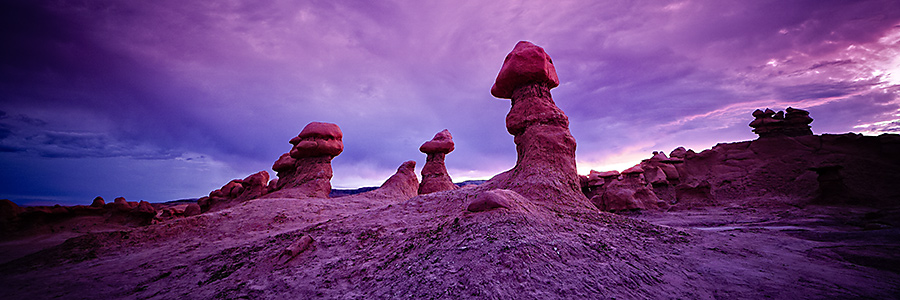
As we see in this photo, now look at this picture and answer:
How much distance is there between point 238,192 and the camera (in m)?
18.8

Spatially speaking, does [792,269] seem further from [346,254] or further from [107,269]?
[107,269]

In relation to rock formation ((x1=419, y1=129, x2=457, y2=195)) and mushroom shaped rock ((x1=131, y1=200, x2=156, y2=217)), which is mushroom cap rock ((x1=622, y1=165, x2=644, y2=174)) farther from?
mushroom shaped rock ((x1=131, y1=200, x2=156, y2=217))

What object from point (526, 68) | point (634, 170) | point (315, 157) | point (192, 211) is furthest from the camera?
point (634, 170)

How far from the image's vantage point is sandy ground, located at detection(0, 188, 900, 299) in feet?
9.94

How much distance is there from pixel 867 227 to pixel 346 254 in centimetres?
1256

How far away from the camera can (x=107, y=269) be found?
5.77 meters

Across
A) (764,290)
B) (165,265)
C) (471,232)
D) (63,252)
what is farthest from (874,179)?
(63,252)

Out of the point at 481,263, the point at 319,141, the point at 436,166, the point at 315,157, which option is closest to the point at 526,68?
the point at 481,263

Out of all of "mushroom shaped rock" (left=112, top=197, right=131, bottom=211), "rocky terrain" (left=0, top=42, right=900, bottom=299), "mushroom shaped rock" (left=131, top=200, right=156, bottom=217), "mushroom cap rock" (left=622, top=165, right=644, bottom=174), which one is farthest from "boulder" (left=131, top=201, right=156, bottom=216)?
"mushroom cap rock" (left=622, top=165, right=644, bottom=174)

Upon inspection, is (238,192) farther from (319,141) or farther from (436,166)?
(436,166)

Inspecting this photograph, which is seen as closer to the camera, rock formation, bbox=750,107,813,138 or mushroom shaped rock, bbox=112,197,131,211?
mushroom shaped rock, bbox=112,197,131,211

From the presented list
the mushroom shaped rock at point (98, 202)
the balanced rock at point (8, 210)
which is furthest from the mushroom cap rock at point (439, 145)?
the balanced rock at point (8, 210)

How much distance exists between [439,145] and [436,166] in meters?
1.46

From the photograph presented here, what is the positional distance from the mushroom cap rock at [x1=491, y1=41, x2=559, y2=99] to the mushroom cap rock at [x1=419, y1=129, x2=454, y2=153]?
10488mm
